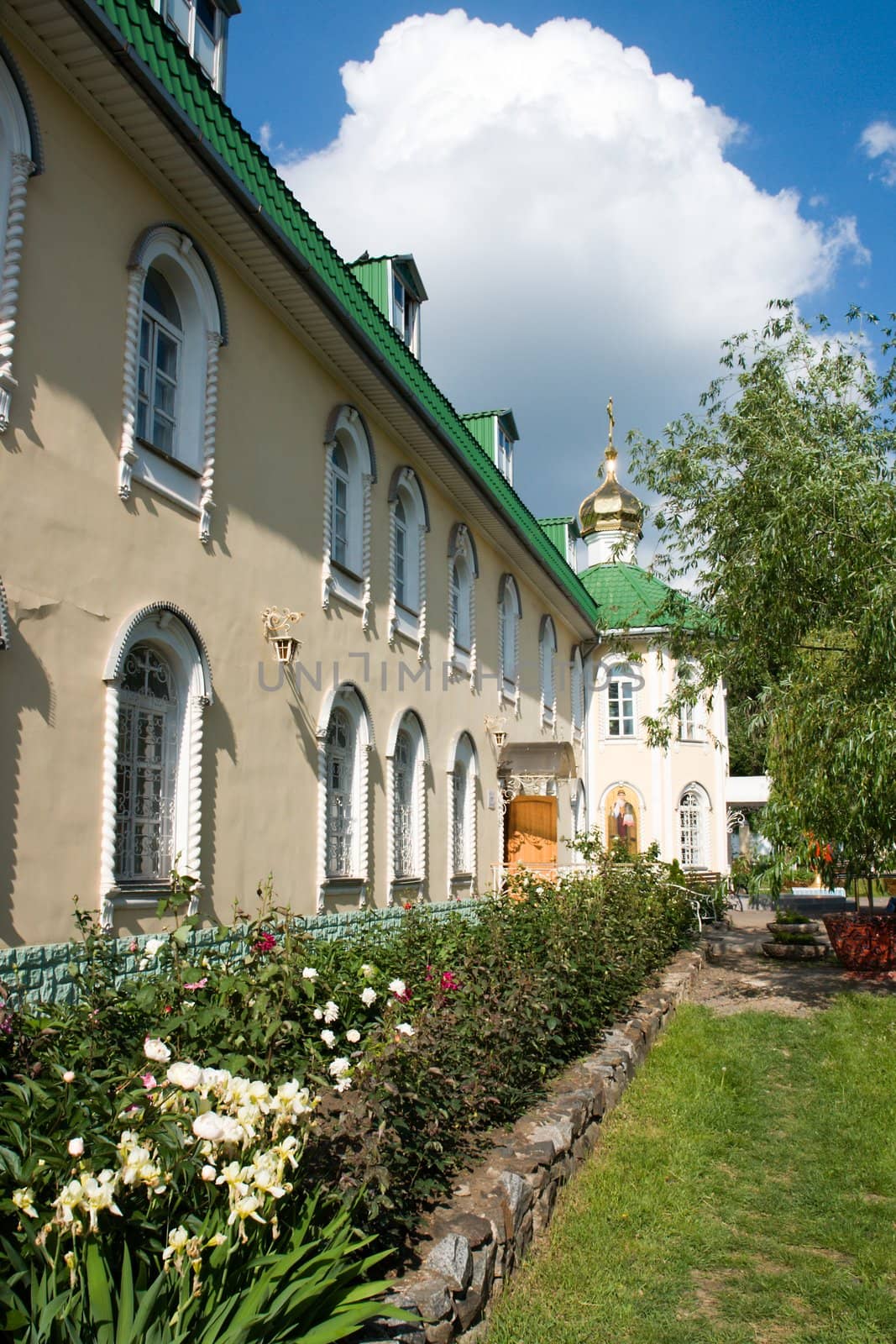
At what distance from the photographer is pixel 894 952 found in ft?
47.2

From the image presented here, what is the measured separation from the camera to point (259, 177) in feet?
27.1

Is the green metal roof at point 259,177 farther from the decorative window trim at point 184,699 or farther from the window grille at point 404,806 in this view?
the window grille at point 404,806

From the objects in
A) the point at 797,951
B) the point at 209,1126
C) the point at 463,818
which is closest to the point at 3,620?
the point at 209,1126

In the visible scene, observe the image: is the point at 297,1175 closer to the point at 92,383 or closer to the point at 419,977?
the point at 419,977

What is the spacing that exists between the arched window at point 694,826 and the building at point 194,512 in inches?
516

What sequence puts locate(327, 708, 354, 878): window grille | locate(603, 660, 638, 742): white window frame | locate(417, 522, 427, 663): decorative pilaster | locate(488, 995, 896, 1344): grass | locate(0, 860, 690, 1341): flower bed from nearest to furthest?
1. locate(0, 860, 690, 1341): flower bed
2. locate(488, 995, 896, 1344): grass
3. locate(327, 708, 354, 878): window grille
4. locate(417, 522, 427, 663): decorative pilaster
5. locate(603, 660, 638, 742): white window frame

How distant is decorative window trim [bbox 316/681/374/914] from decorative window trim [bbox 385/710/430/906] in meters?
0.56

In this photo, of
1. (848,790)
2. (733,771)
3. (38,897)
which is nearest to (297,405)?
(38,897)

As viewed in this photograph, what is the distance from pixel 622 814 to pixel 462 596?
12.2m

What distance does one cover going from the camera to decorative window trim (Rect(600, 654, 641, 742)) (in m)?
25.8

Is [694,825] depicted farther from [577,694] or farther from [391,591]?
[391,591]

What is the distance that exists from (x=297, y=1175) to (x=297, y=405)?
7.47 meters

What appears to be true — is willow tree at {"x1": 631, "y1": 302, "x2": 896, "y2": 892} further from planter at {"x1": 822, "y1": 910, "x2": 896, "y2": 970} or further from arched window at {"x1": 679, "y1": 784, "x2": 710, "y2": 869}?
arched window at {"x1": 679, "y1": 784, "x2": 710, "y2": 869}

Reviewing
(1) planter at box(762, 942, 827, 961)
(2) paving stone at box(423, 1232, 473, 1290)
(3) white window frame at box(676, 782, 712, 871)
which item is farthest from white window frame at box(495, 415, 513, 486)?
(2) paving stone at box(423, 1232, 473, 1290)
